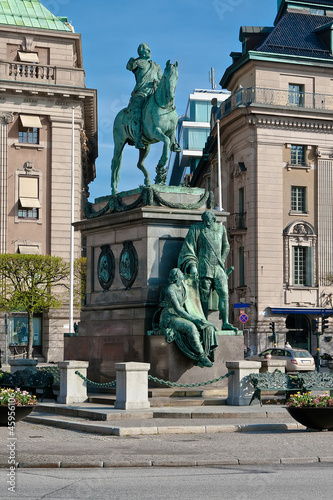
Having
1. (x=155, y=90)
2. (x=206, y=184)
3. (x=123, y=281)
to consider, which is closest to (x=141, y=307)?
(x=123, y=281)

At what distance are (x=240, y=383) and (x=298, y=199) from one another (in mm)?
44013

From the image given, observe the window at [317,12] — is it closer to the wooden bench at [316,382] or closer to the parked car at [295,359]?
the parked car at [295,359]

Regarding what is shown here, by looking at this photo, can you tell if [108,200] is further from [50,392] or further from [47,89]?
[47,89]

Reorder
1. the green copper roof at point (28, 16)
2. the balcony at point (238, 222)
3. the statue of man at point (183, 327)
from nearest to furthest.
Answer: the statue of man at point (183, 327) < the balcony at point (238, 222) < the green copper roof at point (28, 16)

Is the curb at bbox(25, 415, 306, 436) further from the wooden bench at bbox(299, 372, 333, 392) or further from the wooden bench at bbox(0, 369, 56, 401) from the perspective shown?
the wooden bench at bbox(0, 369, 56, 401)

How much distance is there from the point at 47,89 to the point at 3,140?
444 centimetres

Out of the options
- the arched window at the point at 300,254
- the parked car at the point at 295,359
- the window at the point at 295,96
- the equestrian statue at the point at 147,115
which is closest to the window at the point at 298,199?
the arched window at the point at 300,254

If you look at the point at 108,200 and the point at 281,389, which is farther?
the point at 108,200

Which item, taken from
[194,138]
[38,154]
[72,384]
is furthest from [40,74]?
[194,138]

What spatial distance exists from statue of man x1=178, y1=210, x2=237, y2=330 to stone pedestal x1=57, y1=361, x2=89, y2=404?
3.01 m

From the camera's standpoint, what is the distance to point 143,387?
57.5 feet

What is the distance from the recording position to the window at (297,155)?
201 feet

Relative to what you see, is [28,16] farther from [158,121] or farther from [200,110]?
[200,110]

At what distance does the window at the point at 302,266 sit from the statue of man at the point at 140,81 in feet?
129
